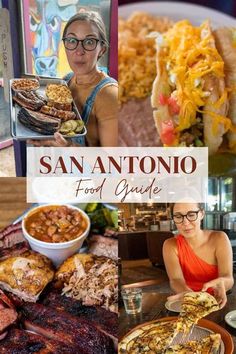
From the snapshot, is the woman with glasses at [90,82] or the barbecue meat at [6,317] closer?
the woman with glasses at [90,82]

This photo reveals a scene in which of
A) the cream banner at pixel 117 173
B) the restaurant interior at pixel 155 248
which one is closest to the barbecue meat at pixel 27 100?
the cream banner at pixel 117 173

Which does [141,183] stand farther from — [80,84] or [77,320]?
Answer: [77,320]

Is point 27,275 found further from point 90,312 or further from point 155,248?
point 155,248

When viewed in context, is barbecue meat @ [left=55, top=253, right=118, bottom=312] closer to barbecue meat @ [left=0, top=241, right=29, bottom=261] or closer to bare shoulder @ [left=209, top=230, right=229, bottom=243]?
barbecue meat @ [left=0, top=241, right=29, bottom=261]

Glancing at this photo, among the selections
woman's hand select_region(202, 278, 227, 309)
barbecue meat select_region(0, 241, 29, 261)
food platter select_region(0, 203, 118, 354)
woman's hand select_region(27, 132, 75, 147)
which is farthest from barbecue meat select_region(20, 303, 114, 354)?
woman's hand select_region(27, 132, 75, 147)

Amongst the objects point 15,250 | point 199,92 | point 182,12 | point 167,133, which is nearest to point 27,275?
point 15,250

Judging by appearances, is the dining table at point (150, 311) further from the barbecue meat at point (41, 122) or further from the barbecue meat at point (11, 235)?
the barbecue meat at point (41, 122)
